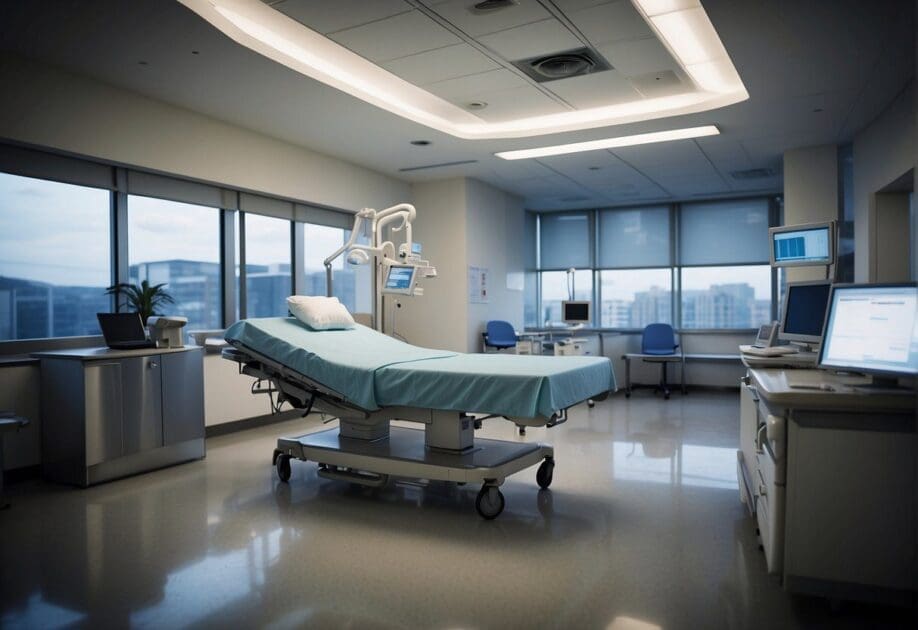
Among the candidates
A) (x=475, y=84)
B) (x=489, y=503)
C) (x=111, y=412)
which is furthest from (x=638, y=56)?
(x=111, y=412)

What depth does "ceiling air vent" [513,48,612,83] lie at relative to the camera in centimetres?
446

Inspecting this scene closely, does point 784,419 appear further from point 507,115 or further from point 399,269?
point 507,115

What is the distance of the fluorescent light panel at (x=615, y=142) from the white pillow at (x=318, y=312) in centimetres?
299

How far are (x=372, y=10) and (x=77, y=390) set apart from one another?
308 centimetres

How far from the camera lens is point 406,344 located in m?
4.90

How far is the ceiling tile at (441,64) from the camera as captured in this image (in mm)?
4379

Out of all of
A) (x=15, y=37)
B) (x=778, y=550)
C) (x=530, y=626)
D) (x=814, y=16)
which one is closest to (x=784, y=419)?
(x=778, y=550)

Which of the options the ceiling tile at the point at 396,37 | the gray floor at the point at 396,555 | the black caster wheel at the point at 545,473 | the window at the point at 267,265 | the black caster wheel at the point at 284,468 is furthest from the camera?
the window at the point at 267,265

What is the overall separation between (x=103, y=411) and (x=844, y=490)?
4274 mm

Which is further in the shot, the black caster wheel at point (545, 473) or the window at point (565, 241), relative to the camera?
the window at point (565, 241)

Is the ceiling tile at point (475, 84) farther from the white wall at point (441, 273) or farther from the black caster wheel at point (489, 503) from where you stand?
the black caster wheel at point (489, 503)

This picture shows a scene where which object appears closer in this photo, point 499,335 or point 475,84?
point 475,84

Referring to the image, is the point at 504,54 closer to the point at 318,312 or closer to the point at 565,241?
the point at 318,312

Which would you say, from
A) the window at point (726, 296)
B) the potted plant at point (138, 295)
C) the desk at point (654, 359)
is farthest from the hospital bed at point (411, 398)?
the window at point (726, 296)
